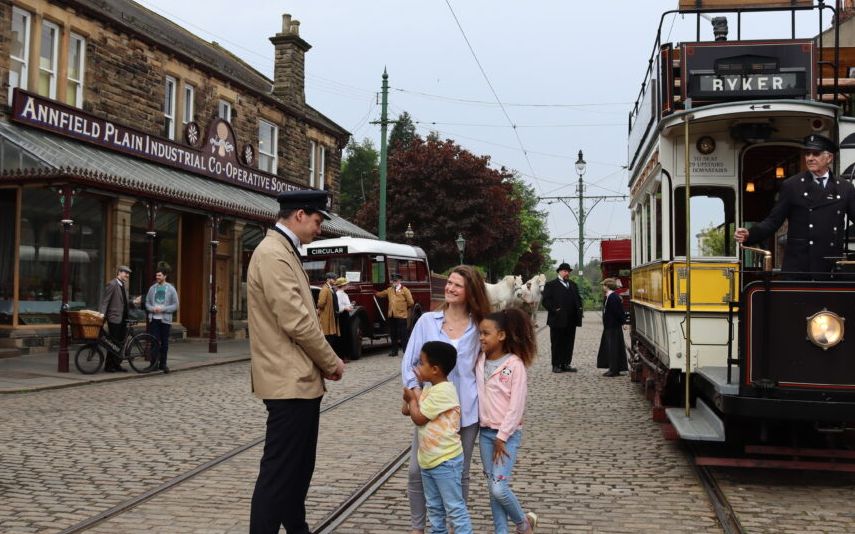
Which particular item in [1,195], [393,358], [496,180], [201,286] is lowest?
[393,358]

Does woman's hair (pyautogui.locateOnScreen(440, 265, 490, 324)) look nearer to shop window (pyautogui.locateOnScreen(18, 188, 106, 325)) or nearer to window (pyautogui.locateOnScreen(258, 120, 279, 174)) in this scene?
shop window (pyautogui.locateOnScreen(18, 188, 106, 325))

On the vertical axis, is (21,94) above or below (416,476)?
above

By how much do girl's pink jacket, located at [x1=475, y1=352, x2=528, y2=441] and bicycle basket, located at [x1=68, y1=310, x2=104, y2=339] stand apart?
1051 cm

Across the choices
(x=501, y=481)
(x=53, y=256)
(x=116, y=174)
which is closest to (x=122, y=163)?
(x=116, y=174)

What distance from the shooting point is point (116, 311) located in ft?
45.2

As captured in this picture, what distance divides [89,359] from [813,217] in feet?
36.4

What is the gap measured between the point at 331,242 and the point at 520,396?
14957 millimetres

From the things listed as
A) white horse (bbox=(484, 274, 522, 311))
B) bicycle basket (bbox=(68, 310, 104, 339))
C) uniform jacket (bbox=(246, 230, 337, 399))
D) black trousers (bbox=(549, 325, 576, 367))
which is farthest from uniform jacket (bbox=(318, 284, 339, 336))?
white horse (bbox=(484, 274, 522, 311))

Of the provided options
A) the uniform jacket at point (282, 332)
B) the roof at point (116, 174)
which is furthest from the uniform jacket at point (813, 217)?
the roof at point (116, 174)

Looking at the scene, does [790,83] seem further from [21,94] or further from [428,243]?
[428,243]

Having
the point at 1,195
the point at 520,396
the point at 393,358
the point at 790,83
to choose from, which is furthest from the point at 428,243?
the point at 520,396

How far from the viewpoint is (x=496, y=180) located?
44.0 m

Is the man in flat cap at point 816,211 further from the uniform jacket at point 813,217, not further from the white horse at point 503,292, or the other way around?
the white horse at point 503,292

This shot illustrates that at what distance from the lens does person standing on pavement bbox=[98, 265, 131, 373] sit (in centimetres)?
1371
